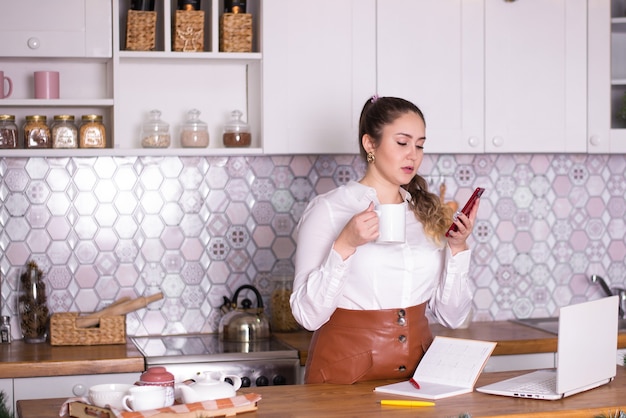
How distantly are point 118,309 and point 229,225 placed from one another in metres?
0.59

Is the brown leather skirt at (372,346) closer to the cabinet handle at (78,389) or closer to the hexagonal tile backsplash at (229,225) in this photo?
the cabinet handle at (78,389)

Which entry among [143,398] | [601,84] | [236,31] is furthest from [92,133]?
[601,84]

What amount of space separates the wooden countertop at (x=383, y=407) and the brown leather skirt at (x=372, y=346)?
23 cm

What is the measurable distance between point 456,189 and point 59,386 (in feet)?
6.32

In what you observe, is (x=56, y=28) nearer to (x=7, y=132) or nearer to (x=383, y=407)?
(x=7, y=132)

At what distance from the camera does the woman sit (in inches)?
105

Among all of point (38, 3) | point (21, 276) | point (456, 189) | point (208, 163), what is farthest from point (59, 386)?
point (456, 189)

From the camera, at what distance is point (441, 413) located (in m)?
2.17

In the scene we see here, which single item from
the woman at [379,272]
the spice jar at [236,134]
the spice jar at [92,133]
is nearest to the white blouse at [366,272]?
the woman at [379,272]

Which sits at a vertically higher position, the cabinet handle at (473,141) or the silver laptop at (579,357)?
the cabinet handle at (473,141)

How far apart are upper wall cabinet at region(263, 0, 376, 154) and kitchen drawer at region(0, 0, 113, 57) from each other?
619 mm

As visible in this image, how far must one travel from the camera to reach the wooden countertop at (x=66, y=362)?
319cm

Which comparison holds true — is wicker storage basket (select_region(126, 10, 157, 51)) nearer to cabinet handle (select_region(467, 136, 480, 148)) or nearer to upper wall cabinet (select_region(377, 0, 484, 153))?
upper wall cabinet (select_region(377, 0, 484, 153))

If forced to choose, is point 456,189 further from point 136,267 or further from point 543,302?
point 136,267
